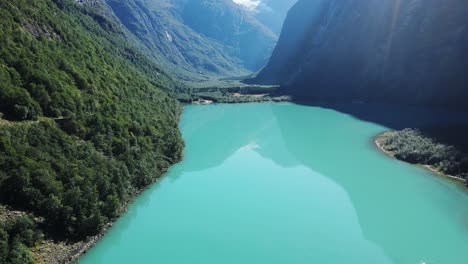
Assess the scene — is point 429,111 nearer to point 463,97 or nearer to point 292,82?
point 463,97

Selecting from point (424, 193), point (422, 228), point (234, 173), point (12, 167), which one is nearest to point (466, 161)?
point (424, 193)

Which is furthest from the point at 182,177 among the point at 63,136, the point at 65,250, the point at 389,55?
the point at 389,55

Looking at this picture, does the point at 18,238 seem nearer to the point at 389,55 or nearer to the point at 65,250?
the point at 65,250

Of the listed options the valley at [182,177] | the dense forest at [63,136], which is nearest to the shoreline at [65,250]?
the valley at [182,177]

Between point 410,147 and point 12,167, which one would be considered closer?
point 12,167

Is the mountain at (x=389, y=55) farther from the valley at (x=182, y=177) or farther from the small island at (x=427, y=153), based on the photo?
the small island at (x=427, y=153)

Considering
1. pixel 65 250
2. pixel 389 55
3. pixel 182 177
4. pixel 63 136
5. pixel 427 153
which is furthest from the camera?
pixel 389 55
